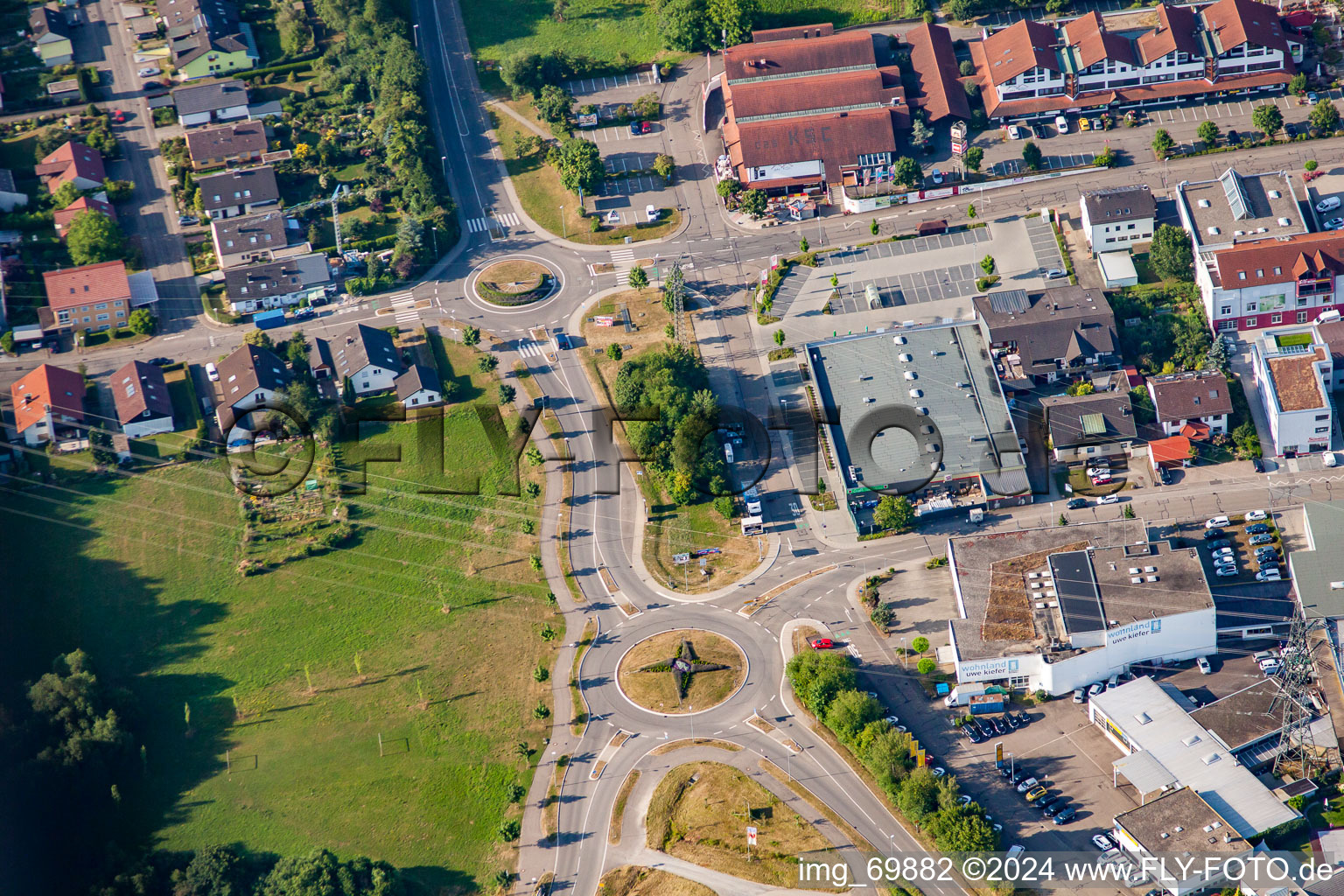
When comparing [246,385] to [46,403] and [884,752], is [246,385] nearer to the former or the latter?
[46,403]

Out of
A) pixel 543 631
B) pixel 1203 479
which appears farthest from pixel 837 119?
pixel 543 631

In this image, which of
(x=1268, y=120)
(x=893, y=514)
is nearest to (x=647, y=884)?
(x=893, y=514)

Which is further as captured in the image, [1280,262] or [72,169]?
[72,169]

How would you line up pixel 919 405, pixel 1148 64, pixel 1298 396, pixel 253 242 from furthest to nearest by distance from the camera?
pixel 1148 64
pixel 253 242
pixel 919 405
pixel 1298 396

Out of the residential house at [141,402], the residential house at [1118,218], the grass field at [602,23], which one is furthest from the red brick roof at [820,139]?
the residential house at [141,402]

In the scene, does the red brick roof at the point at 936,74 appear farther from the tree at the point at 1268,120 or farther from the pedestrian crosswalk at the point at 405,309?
the pedestrian crosswalk at the point at 405,309
